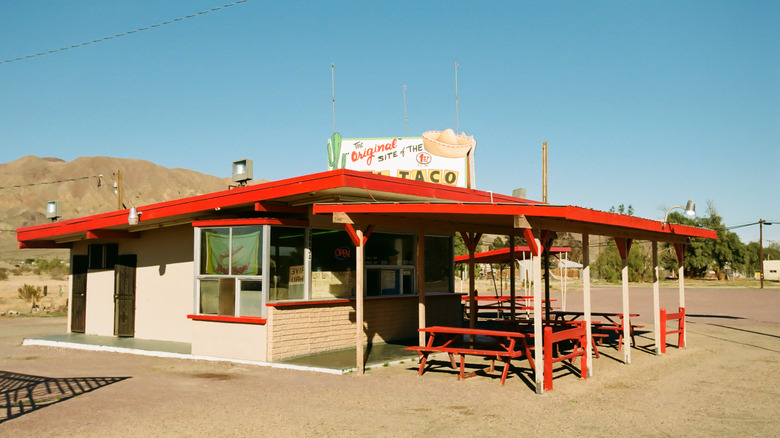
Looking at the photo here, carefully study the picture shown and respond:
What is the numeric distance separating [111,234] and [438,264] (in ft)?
25.0

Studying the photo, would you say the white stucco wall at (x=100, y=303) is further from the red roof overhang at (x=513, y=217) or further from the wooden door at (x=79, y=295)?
the red roof overhang at (x=513, y=217)

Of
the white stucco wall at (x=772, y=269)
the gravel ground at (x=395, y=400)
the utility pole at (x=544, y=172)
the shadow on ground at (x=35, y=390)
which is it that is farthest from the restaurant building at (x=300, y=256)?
the white stucco wall at (x=772, y=269)

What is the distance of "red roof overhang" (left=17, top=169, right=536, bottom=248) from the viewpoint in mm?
9594

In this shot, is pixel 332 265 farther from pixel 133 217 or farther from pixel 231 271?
pixel 133 217

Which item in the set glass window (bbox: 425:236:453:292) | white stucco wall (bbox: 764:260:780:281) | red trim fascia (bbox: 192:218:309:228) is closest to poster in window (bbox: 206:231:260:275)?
red trim fascia (bbox: 192:218:309:228)

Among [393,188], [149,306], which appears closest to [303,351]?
[393,188]

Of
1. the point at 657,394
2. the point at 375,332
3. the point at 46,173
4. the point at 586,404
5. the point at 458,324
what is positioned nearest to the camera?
the point at 586,404

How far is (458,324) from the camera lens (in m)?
15.1

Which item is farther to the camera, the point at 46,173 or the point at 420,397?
the point at 46,173

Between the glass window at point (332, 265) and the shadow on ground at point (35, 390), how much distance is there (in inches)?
148

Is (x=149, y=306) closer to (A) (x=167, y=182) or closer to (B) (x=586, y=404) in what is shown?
(B) (x=586, y=404)

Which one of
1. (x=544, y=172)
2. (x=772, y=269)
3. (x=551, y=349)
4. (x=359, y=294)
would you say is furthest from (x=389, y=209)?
(x=772, y=269)

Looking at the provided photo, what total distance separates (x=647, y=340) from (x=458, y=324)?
433 centimetres

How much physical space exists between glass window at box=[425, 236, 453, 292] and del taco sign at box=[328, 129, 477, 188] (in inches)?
74.5
